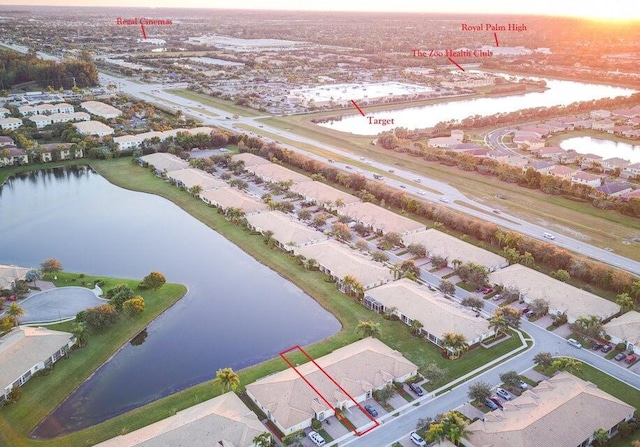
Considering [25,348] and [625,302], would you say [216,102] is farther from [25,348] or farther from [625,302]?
[625,302]

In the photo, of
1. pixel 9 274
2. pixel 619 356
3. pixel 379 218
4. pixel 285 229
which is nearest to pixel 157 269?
pixel 9 274

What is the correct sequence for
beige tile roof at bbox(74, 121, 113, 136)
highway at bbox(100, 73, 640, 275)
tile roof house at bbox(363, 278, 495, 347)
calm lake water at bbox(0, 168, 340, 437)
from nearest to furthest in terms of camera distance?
calm lake water at bbox(0, 168, 340, 437) → tile roof house at bbox(363, 278, 495, 347) → highway at bbox(100, 73, 640, 275) → beige tile roof at bbox(74, 121, 113, 136)

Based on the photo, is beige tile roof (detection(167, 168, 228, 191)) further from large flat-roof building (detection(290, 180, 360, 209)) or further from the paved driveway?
the paved driveway

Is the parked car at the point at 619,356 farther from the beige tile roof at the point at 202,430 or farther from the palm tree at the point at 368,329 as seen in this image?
the beige tile roof at the point at 202,430

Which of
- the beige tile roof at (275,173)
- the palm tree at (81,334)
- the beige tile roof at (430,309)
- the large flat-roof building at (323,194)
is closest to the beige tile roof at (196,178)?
the beige tile roof at (275,173)

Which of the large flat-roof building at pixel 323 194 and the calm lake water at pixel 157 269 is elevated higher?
the large flat-roof building at pixel 323 194

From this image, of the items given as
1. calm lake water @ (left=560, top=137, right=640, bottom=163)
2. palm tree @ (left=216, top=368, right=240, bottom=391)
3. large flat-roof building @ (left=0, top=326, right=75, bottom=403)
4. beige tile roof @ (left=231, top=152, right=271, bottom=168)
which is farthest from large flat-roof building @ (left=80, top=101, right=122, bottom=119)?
palm tree @ (left=216, top=368, right=240, bottom=391)

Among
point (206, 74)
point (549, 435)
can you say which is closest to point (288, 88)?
point (206, 74)
